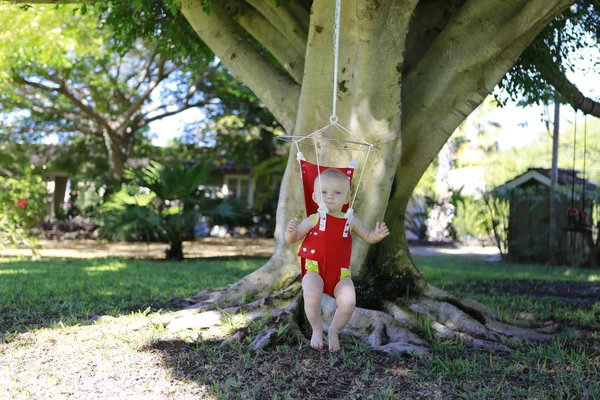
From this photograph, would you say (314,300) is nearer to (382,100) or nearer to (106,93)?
(382,100)

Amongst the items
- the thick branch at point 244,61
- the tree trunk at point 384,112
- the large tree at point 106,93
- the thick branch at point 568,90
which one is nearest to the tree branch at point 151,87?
the large tree at point 106,93

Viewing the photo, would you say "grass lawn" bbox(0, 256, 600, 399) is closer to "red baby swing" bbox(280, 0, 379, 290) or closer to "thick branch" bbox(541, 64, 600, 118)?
"red baby swing" bbox(280, 0, 379, 290)

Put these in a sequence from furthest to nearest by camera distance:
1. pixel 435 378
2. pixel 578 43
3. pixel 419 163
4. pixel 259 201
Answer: pixel 259 201 → pixel 578 43 → pixel 419 163 → pixel 435 378

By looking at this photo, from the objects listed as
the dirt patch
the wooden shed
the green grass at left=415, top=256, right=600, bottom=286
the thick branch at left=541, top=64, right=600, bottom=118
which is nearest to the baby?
the dirt patch

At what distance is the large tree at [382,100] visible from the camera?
A: 5.23 meters

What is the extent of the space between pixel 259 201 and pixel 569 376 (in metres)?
17.0

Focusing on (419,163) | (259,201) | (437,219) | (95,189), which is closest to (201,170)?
(259,201)

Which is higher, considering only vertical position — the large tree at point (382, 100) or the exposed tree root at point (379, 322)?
the large tree at point (382, 100)

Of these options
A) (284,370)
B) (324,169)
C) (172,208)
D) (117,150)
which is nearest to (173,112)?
(117,150)

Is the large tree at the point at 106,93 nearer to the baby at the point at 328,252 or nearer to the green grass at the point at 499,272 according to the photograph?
the green grass at the point at 499,272

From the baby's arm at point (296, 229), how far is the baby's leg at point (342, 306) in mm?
464

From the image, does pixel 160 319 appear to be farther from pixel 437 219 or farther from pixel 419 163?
pixel 437 219

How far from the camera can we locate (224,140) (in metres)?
23.3

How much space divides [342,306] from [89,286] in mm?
4912
